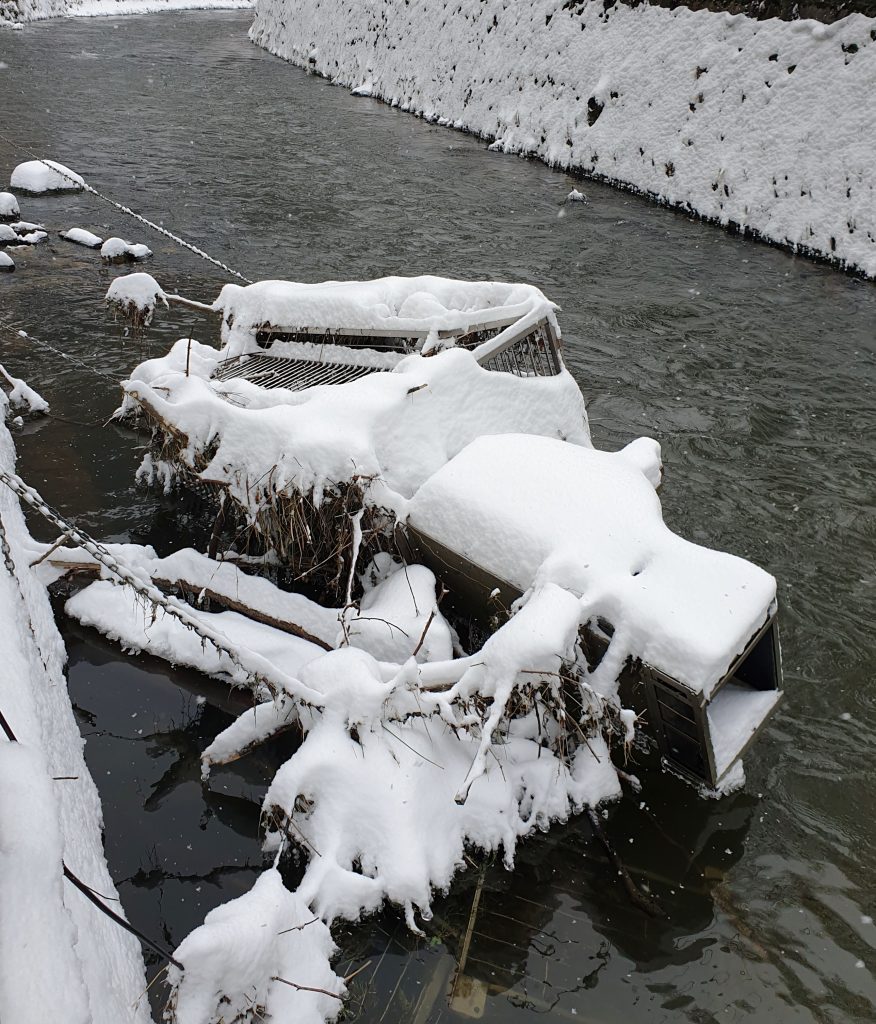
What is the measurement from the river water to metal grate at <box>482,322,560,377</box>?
1812 mm

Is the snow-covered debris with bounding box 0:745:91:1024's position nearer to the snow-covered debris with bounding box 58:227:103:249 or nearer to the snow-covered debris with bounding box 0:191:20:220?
Result: the snow-covered debris with bounding box 58:227:103:249

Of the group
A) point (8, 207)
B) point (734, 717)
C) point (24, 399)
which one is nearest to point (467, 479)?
point (734, 717)

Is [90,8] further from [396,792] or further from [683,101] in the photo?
[396,792]

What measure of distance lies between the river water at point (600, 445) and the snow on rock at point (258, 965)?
11.1 inches

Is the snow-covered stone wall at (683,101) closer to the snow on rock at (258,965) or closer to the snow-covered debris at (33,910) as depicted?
the snow on rock at (258,965)

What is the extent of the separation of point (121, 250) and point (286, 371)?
22.4ft

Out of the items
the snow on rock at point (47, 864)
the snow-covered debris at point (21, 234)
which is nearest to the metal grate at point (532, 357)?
the snow on rock at point (47, 864)

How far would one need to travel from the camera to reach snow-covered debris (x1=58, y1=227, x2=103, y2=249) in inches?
489

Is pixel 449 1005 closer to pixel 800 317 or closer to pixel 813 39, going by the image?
pixel 800 317

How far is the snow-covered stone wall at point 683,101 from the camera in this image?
12539 mm

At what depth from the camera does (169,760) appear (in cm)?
478

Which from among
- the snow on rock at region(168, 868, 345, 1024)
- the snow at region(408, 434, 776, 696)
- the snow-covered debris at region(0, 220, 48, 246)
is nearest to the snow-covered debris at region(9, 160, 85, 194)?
the snow-covered debris at region(0, 220, 48, 246)

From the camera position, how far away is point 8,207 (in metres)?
13.2

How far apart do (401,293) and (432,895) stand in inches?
183
